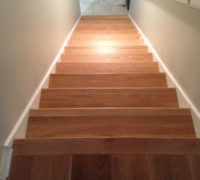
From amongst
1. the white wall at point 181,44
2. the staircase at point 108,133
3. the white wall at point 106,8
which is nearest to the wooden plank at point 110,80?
the staircase at point 108,133

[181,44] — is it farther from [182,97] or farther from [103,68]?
[103,68]

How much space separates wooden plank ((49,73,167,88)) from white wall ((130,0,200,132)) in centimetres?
21

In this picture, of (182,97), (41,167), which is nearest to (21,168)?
(41,167)

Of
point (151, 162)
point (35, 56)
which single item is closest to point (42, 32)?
point (35, 56)

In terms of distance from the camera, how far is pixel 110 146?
94 cm

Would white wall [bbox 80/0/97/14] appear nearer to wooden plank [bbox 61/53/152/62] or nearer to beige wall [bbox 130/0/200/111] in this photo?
wooden plank [bbox 61/53/152/62]

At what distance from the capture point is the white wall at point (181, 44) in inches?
48.6

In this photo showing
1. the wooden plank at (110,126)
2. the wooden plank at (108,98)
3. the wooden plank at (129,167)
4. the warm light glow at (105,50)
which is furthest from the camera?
the warm light glow at (105,50)

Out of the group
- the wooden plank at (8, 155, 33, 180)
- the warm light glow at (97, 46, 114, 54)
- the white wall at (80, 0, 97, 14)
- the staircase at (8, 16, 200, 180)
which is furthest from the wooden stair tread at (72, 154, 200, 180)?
the white wall at (80, 0, 97, 14)

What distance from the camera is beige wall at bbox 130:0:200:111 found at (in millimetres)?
1237

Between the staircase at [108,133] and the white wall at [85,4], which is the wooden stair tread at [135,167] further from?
the white wall at [85,4]

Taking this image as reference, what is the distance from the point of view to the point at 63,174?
85cm

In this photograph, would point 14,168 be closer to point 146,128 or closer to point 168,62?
point 146,128

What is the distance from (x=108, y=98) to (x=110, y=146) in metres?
0.57
